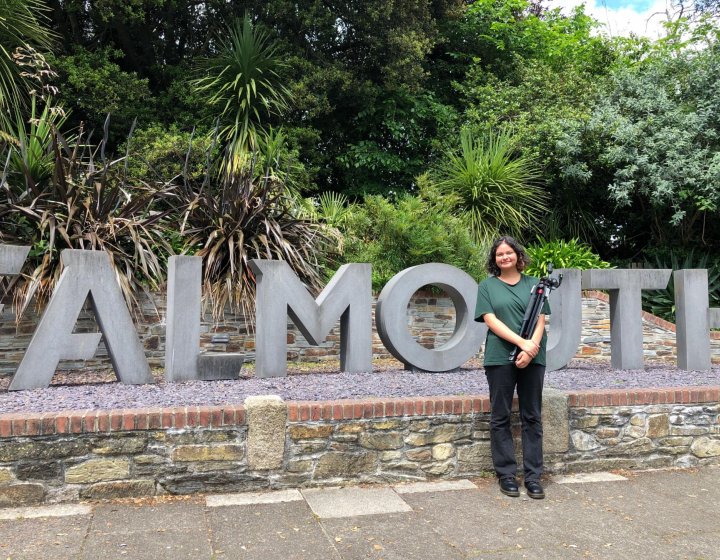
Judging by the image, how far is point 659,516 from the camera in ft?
11.4

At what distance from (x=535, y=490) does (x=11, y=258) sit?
407 centimetres

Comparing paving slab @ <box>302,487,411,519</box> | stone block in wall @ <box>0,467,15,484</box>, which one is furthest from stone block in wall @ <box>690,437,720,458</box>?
stone block in wall @ <box>0,467,15,484</box>

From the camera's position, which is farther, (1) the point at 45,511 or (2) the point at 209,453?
(2) the point at 209,453

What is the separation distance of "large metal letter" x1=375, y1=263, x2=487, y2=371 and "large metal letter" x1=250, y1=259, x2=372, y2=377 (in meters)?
0.19

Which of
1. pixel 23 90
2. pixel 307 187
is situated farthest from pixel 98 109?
pixel 307 187

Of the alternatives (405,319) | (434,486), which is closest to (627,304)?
(405,319)

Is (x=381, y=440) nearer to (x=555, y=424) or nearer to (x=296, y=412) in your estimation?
Answer: (x=296, y=412)

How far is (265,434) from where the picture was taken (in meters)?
3.73

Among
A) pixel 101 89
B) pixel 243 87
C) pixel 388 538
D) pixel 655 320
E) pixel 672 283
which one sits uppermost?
A: pixel 243 87

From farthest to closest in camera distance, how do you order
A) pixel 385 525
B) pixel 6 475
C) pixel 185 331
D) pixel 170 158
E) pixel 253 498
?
pixel 170 158, pixel 185 331, pixel 253 498, pixel 6 475, pixel 385 525

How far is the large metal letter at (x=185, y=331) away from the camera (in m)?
5.00

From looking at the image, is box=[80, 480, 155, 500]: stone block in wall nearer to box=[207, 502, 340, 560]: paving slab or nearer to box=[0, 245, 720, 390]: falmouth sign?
box=[207, 502, 340, 560]: paving slab

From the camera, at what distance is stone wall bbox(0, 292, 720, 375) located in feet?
22.4

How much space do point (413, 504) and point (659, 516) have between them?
139 cm
